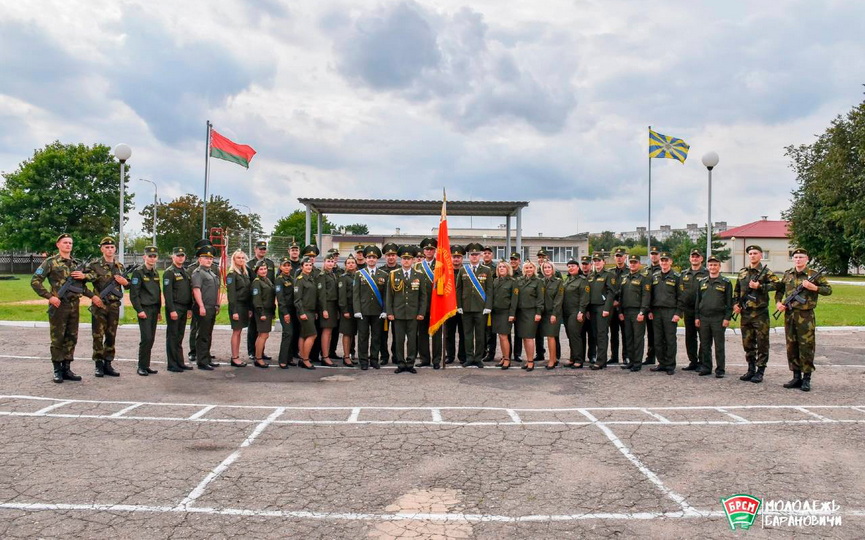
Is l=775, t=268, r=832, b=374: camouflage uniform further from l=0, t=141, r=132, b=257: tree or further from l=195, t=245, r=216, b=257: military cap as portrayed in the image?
l=0, t=141, r=132, b=257: tree

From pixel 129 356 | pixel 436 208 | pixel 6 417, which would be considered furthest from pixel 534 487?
pixel 436 208

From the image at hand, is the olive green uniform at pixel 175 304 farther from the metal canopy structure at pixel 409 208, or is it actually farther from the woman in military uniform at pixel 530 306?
the metal canopy structure at pixel 409 208

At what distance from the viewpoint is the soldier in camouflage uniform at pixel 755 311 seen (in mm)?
9156

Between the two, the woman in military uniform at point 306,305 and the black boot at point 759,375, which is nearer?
the black boot at point 759,375

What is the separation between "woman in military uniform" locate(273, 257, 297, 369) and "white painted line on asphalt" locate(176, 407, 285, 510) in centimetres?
294

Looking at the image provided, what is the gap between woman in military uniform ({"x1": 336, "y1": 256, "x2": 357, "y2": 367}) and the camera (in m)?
10.1

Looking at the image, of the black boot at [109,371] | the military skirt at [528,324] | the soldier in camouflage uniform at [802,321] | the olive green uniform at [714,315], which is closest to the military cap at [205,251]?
the black boot at [109,371]

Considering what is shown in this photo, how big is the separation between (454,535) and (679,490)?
6.51 ft

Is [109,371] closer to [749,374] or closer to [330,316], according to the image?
[330,316]

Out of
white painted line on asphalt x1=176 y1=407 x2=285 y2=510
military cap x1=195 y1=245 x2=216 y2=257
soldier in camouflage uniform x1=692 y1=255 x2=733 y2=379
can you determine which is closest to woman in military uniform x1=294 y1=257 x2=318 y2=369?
military cap x1=195 y1=245 x2=216 y2=257

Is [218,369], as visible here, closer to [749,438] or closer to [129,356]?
[129,356]

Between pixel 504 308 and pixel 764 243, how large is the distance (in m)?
84.1

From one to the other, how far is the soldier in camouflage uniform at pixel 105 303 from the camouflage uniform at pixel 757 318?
385 inches

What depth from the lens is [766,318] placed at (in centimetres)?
916
